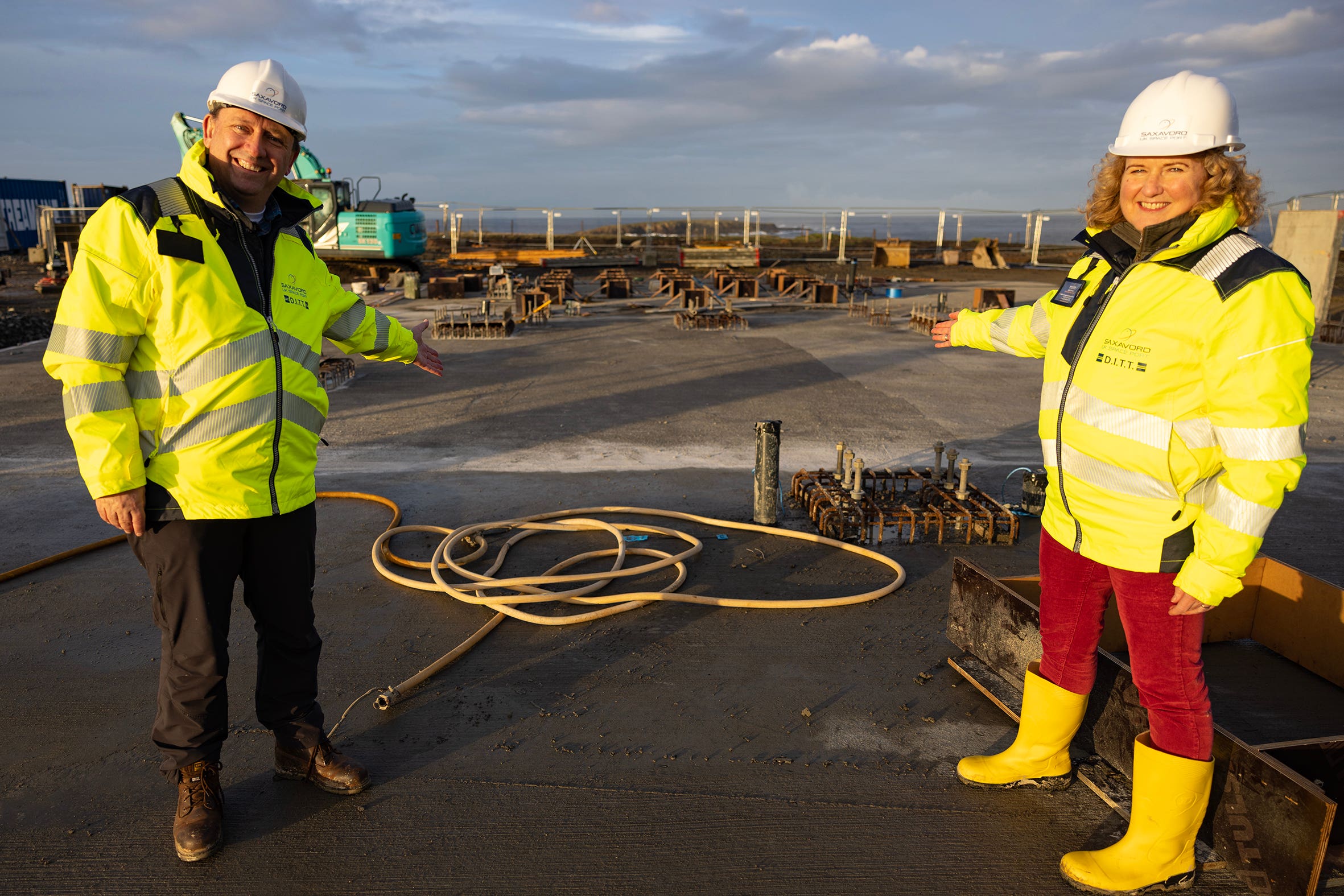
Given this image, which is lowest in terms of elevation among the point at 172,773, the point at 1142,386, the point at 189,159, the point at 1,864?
the point at 1,864

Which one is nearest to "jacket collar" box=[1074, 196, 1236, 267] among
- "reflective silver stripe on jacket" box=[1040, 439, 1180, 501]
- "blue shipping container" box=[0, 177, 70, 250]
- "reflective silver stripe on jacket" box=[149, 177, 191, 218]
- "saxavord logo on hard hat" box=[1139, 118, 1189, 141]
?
"saxavord logo on hard hat" box=[1139, 118, 1189, 141]

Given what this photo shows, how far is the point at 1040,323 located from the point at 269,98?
2681 mm

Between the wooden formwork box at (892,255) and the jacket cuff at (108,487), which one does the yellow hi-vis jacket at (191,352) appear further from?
the wooden formwork box at (892,255)

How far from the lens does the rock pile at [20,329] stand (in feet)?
44.0

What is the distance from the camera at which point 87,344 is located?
2.44 meters

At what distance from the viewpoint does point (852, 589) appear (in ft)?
15.9

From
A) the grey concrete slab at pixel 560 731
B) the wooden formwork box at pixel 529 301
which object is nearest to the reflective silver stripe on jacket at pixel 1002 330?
the grey concrete slab at pixel 560 731

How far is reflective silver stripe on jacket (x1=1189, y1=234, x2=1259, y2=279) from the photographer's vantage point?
2.26 metres

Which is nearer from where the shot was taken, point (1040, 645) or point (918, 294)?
point (1040, 645)

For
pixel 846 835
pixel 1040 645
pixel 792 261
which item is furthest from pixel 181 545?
pixel 792 261

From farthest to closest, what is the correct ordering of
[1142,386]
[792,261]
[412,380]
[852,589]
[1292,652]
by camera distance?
[792,261] < [412,380] < [852,589] < [1292,652] < [1142,386]

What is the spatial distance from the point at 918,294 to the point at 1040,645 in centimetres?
2099

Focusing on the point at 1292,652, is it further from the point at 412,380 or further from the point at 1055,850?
the point at 412,380

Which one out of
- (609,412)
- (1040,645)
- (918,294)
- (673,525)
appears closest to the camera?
(1040,645)
